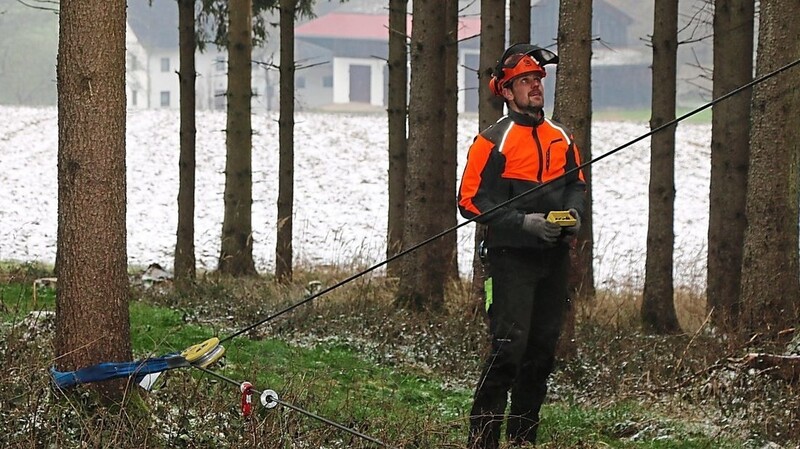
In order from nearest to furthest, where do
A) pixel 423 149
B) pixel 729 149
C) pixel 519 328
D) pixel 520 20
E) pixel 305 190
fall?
pixel 519 328, pixel 423 149, pixel 729 149, pixel 520 20, pixel 305 190

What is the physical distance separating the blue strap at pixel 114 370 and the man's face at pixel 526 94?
2.24 m

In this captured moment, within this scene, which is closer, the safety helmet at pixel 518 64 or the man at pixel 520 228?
the man at pixel 520 228

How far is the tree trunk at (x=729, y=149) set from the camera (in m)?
12.2

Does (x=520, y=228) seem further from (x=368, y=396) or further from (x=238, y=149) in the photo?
(x=238, y=149)

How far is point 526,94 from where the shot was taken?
6207mm

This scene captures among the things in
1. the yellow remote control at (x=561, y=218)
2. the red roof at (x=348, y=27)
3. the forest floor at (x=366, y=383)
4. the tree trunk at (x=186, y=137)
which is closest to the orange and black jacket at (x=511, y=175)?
the yellow remote control at (x=561, y=218)

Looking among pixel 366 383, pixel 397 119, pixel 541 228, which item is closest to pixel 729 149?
pixel 397 119

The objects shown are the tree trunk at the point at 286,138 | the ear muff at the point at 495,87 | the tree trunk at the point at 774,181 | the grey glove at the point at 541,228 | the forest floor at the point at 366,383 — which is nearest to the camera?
the forest floor at the point at 366,383

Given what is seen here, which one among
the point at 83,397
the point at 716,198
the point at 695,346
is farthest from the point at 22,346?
the point at 716,198

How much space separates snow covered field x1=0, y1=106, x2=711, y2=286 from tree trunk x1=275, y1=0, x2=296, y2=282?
1.57m

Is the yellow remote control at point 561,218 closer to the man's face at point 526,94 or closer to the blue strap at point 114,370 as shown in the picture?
the man's face at point 526,94

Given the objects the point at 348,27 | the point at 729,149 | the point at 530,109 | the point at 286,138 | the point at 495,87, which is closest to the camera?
the point at 530,109

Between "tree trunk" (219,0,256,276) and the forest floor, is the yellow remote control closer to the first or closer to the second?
the forest floor

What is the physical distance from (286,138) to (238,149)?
0.93m
